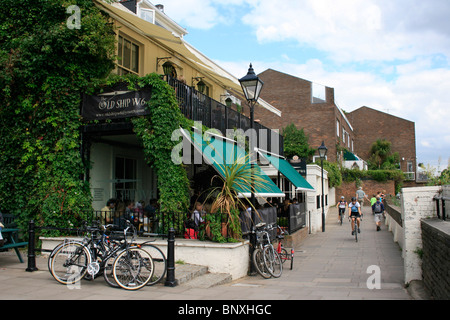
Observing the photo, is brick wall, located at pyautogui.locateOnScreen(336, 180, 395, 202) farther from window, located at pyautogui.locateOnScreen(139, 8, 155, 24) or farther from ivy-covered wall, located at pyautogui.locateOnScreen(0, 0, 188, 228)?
ivy-covered wall, located at pyautogui.locateOnScreen(0, 0, 188, 228)

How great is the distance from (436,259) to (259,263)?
3849 mm

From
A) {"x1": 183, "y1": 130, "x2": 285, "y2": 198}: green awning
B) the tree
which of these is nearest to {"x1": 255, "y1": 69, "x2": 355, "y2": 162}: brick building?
the tree

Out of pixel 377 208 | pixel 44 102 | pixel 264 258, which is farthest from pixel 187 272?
pixel 377 208

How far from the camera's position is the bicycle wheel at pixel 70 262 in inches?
264

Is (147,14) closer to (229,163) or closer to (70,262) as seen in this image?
(229,163)

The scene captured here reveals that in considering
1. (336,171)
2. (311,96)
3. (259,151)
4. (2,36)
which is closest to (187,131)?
(2,36)

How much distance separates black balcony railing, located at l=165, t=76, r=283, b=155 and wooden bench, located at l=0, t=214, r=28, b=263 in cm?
490

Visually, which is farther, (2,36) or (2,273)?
(2,36)

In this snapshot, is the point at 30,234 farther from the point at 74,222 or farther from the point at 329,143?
the point at 329,143

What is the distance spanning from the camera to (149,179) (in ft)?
47.2

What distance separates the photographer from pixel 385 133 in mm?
50750
